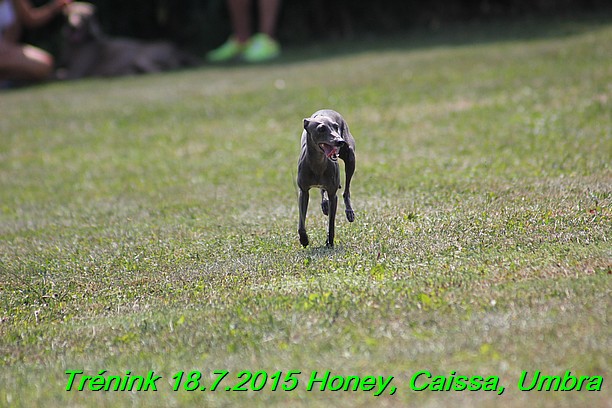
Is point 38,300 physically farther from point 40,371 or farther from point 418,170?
point 418,170

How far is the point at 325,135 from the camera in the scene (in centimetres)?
555

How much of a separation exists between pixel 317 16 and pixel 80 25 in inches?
268

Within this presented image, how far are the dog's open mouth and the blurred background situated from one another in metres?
16.7

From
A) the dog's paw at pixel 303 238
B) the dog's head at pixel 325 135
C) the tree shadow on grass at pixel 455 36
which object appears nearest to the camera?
the dog's head at pixel 325 135

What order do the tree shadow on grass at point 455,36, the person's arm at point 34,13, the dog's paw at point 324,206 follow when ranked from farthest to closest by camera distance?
the person's arm at point 34,13, the tree shadow on grass at point 455,36, the dog's paw at point 324,206

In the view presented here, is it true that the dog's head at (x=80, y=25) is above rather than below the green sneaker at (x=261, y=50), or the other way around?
above

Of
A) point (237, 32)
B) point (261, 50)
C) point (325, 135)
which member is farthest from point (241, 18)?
point (325, 135)

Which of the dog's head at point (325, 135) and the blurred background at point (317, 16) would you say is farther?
the blurred background at point (317, 16)

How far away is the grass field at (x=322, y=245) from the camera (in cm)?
451

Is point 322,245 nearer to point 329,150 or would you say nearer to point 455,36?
point 329,150

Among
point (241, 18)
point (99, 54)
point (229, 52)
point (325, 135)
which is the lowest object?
point (99, 54)

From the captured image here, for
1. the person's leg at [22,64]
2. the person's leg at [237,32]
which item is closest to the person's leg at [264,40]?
the person's leg at [237,32]

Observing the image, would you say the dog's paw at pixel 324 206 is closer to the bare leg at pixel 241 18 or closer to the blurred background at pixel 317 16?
the bare leg at pixel 241 18

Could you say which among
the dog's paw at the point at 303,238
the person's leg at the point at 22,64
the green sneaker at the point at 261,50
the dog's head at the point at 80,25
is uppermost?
the dog's paw at the point at 303,238
